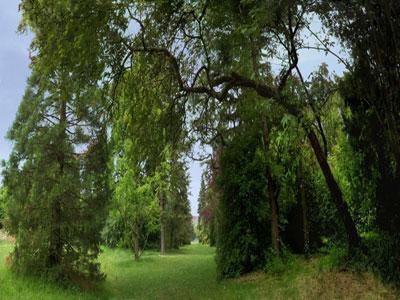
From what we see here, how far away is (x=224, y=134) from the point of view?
15867 mm

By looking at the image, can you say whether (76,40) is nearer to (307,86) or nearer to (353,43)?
(307,86)

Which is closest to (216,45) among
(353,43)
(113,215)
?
(353,43)

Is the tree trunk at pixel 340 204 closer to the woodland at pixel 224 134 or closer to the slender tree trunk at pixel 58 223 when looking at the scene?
the woodland at pixel 224 134

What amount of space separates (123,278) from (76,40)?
11191 mm

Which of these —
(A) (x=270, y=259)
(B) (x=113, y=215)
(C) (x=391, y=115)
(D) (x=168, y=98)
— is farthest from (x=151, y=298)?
(B) (x=113, y=215)

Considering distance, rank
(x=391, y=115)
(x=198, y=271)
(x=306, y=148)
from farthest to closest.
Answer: (x=198, y=271), (x=306, y=148), (x=391, y=115)

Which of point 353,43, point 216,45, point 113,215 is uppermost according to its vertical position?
point 216,45

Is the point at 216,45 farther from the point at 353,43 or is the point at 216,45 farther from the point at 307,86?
the point at 353,43

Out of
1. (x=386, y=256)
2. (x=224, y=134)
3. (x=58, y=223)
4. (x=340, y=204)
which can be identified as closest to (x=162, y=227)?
(x=224, y=134)

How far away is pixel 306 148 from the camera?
14.2 metres

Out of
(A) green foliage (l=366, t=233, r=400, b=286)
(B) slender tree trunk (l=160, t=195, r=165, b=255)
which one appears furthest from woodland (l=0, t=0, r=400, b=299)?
(B) slender tree trunk (l=160, t=195, r=165, b=255)

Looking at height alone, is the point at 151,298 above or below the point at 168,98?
below

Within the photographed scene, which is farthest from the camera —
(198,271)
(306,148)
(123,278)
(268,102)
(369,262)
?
(198,271)

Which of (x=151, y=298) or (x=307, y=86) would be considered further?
(x=151, y=298)
